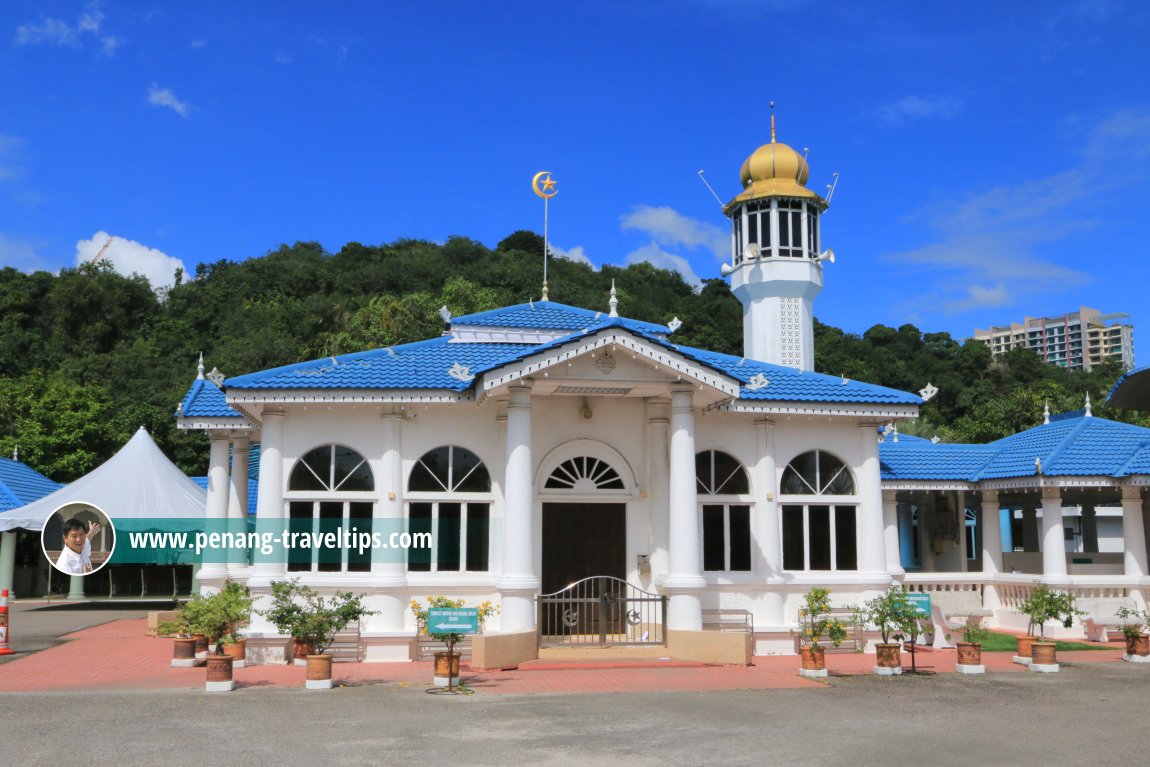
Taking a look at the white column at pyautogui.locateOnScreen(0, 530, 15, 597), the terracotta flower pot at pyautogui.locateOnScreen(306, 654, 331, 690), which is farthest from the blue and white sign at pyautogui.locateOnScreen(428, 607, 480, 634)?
the white column at pyautogui.locateOnScreen(0, 530, 15, 597)

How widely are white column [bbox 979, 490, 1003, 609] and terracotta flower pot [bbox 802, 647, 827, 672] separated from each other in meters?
8.41

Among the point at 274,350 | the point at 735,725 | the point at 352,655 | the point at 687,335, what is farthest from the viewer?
the point at 687,335

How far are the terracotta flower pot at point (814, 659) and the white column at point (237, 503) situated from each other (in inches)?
413

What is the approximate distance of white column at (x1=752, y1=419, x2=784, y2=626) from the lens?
54.4 feet

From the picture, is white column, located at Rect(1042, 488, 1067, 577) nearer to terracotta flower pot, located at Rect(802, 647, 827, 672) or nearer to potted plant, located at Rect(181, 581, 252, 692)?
terracotta flower pot, located at Rect(802, 647, 827, 672)

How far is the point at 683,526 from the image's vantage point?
50.2ft

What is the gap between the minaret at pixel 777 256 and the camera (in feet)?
95.9

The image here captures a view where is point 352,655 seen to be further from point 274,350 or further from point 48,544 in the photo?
point 274,350

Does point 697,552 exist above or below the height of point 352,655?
above

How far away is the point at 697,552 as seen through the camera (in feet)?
50.9

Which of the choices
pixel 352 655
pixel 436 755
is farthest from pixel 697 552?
pixel 436 755

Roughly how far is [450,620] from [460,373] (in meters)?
4.36

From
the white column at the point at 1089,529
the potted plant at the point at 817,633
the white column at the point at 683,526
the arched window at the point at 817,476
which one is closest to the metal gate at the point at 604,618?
the white column at the point at 683,526

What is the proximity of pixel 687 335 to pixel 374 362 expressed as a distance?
3599 cm
